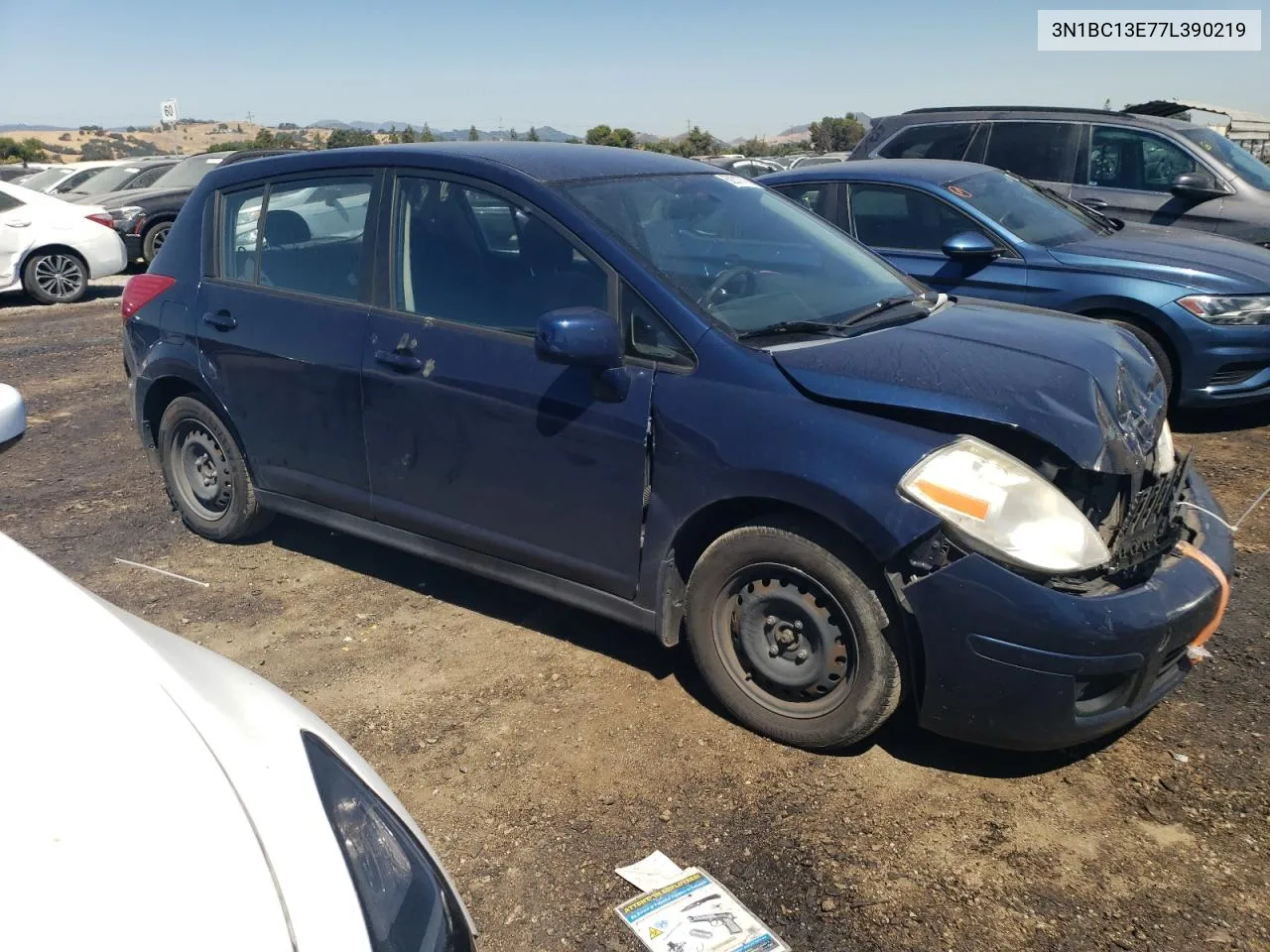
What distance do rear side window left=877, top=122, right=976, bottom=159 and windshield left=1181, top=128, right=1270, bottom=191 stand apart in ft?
5.56

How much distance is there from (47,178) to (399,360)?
19142mm

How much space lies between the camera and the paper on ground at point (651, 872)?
8.79ft

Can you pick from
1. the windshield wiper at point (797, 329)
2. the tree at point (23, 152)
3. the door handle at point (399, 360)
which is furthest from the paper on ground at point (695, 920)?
the tree at point (23, 152)

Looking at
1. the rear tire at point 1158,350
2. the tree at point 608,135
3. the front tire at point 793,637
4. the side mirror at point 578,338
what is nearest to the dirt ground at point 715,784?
the front tire at point 793,637

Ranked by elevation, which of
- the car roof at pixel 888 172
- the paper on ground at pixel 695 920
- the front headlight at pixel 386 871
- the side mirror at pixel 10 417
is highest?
the car roof at pixel 888 172

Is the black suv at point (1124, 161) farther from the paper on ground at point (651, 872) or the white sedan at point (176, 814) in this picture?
the white sedan at point (176, 814)

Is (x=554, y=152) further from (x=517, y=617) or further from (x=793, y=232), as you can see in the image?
(x=517, y=617)

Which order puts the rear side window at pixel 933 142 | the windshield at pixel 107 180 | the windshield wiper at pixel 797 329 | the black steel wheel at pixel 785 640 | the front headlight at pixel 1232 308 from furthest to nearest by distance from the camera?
the windshield at pixel 107 180
the rear side window at pixel 933 142
the front headlight at pixel 1232 308
the windshield wiper at pixel 797 329
the black steel wheel at pixel 785 640

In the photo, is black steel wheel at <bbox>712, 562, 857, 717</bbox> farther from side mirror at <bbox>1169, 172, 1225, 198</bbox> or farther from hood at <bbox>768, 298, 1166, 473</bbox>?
side mirror at <bbox>1169, 172, 1225, 198</bbox>

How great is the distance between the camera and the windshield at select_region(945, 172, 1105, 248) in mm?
6418

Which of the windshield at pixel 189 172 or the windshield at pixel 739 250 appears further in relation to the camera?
the windshield at pixel 189 172

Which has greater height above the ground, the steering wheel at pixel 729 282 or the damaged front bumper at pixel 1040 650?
the steering wheel at pixel 729 282

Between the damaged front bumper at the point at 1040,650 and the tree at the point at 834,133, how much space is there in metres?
42.8

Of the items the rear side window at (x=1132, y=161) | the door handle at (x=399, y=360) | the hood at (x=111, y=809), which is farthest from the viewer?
the rear side window at (x=1132, y=161)
